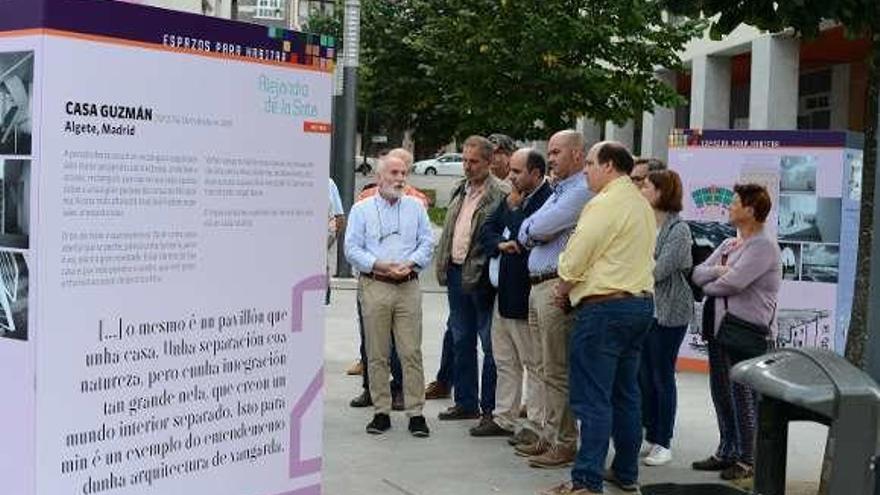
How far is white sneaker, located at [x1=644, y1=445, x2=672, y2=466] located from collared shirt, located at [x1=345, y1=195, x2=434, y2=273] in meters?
1.84

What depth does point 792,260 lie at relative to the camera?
30.3ft

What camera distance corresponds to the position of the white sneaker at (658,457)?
6.72 m

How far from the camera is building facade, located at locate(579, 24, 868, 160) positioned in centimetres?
2225

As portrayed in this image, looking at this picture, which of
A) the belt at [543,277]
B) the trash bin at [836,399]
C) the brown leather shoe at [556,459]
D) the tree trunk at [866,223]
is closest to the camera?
the trash bin at [836,399]

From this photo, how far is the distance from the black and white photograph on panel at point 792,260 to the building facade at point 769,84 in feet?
38.2

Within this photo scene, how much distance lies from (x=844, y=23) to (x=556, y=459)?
287cm

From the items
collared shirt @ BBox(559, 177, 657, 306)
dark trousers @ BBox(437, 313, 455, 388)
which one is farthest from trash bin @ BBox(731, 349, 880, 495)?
dark trousers @ BBox(437, 313, 455, 388)

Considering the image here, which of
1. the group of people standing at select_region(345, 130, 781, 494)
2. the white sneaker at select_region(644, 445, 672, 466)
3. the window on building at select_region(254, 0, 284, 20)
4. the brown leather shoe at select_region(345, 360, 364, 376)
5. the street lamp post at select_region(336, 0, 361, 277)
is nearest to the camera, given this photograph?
the group of people standing at select_region(345, 130, 781, 494)

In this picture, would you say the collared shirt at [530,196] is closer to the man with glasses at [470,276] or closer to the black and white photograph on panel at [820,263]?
the man with glasses at [470,276]

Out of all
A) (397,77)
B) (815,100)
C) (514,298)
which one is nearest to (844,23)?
(514,298)

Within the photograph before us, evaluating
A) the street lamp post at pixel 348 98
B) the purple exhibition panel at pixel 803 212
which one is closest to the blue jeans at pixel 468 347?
the purple exhibition panel at pixel 803 212

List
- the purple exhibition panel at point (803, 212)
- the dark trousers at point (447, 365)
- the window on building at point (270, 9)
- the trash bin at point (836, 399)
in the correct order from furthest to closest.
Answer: the window on building at point (270, 9)
the purple exhibition panel at point (803, 212)
the dark trousers at point (447, 365)
the trash bin at point (836, 399)

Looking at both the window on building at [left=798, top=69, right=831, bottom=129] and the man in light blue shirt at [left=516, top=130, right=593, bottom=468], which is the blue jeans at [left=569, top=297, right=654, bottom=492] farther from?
the window on building at [left=798, top=69, right=831, bottom=129]

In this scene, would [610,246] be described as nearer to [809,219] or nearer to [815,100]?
[809,219]
